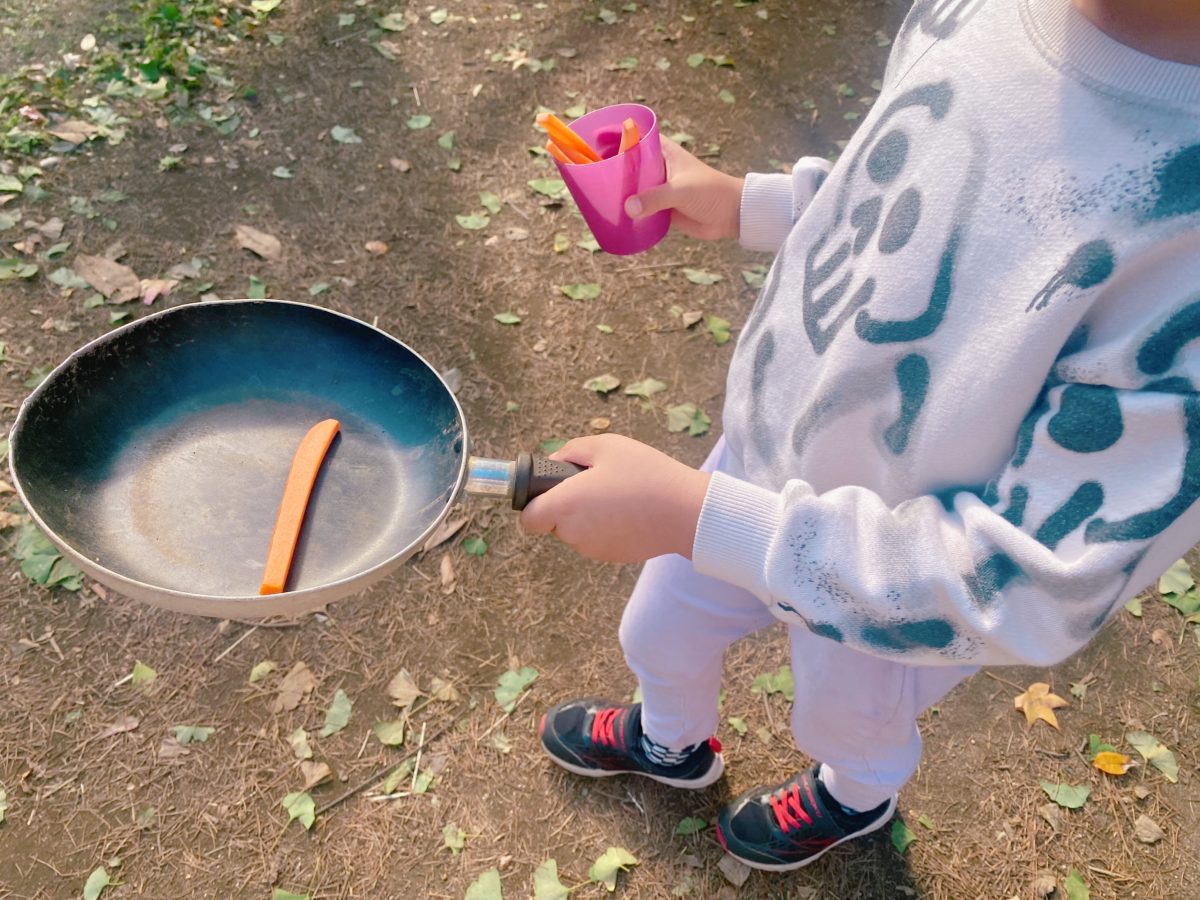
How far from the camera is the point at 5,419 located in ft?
7.99

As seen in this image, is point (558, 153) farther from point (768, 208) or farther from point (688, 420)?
point (688, 420)

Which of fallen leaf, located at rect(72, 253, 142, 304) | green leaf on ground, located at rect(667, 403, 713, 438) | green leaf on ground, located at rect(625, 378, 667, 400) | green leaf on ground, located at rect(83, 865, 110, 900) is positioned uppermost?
fallen leaf, located at rect(72, 253, 142, 304)

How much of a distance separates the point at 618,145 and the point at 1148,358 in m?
0.90

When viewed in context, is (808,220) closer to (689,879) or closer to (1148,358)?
(1148,358)

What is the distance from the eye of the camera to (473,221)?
3.15 meters

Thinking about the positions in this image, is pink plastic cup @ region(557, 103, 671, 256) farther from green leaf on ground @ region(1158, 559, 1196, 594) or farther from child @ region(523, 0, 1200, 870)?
green leaf on ground @ region(1158, 559, 1196, 594)

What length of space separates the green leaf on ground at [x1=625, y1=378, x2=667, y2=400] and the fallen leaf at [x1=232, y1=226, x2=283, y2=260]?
1287 millimetres

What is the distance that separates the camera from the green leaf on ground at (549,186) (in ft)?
10.7

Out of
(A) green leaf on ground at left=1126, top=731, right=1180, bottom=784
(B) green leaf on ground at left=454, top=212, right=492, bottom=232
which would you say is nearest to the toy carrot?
(B) green leaf on ground at left=454, top=212, right=492, bottom=232

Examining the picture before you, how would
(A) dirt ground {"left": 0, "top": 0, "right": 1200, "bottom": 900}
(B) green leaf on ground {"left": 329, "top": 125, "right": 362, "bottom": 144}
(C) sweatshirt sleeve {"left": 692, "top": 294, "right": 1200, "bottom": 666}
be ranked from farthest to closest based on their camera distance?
1. (B) green leaf on ground {"left": 329, "top": 125, "right": 362, "bottom": 144}
2. (A) dirt ground {"left": 0, "top": 0, "right": 1200, "bottom": 900}
3. (C) sweatshirt sleeve {"left": 692, "top": 294, "right": 1200, "bottom": 666}

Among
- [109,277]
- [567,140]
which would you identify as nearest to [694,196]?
[567,140]

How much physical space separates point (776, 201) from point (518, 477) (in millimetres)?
645

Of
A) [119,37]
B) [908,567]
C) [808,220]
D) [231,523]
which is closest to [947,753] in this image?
[908,567]

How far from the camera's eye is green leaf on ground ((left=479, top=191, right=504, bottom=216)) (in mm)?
3203
